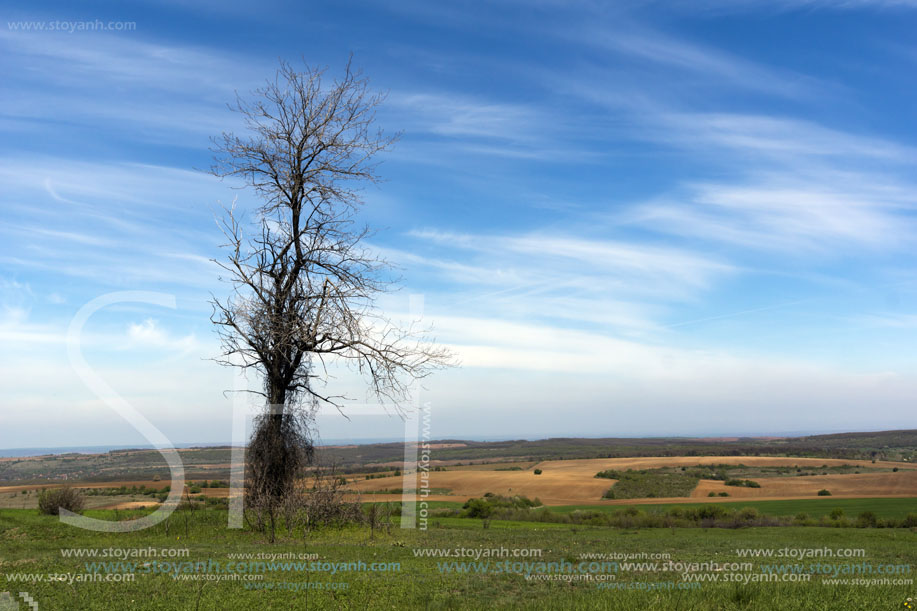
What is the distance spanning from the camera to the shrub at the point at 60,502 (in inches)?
701

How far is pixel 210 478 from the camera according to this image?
2753cm

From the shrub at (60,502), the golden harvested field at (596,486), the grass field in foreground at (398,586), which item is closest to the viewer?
the grass field in foreground at (398,586)

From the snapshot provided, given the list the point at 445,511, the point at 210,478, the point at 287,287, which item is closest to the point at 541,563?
the point at 287,287

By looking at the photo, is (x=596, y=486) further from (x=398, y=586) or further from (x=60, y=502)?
(x=398, y=586)

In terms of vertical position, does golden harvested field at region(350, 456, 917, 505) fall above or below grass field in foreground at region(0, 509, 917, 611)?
below

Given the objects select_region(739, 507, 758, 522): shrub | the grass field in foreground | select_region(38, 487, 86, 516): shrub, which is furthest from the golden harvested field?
the grass field in foreground

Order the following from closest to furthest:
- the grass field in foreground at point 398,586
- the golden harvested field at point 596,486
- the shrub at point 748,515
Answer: the grass field in foreground at point 398,586, the shrub at point 748,515, the golden harvested field at point 596,486

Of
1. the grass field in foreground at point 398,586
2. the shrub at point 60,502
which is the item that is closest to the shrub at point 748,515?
the grass field in foreground at point 398,586

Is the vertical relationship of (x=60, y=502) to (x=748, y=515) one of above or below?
above

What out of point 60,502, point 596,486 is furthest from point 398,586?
point 596,486

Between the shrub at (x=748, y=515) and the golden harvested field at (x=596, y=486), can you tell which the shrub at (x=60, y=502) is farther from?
the shrub at (x=748, y=515)

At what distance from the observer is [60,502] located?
703 inches

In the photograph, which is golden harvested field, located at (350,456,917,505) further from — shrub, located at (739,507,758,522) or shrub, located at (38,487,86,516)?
shrub, located at (38,487,86,516)

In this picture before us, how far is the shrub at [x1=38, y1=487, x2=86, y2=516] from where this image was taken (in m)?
17.8
